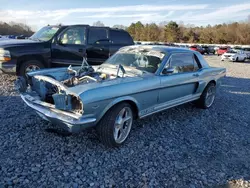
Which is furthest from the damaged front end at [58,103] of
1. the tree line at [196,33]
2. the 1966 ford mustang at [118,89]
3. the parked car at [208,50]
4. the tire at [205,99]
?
the tree line at [196,33]

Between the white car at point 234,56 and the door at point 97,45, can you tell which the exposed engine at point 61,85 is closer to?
the door at point 97,45

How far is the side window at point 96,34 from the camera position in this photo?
7.57 meters

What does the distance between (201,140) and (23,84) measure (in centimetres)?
325

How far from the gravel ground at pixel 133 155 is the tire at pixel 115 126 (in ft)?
0.51

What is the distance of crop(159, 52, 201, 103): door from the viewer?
425 cm

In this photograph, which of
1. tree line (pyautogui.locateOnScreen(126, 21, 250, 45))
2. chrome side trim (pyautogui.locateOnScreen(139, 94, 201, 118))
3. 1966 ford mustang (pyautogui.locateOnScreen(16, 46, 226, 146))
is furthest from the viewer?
tree line (pyautogui.locateOnScreen(126, 21, 250, 45))

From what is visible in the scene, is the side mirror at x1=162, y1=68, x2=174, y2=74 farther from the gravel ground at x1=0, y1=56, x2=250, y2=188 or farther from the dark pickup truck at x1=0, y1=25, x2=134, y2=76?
the dark pickup truck at x1=0, y1=25, x2=134, y2=76

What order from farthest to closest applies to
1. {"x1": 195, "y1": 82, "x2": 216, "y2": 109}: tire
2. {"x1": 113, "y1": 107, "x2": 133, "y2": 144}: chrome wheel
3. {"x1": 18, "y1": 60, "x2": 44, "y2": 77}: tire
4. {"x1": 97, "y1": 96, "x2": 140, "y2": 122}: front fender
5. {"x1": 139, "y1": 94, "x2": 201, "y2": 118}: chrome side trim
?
{"x1": 18, "y1": 60, "x2": 44, "y2": 77}: tire → {"x1": 195, "y1": 82, "x2": 216, "y2": 109}: tire → {"x1": 139, "y1": 94, "x2": 201, "y2": 118}: chrome side trim → {"x1": 113, "y1": 107, "x2": 133, "y2": 144}: chrome wheel → {"x1": 97, "y1": 96, "x2": 140, "y2": 122}: front fender

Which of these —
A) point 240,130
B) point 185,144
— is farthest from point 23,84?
point 240,130

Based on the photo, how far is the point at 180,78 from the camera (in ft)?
15.0

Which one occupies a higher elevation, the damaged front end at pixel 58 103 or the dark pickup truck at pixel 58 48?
the dark pickup truck at pixel 58 48

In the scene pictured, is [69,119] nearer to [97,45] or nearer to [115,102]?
[115,102]

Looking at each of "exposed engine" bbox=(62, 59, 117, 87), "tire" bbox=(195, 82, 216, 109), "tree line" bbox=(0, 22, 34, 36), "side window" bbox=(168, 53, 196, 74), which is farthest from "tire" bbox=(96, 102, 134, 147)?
"tree line" bbox=(0, 22, 34, 36)

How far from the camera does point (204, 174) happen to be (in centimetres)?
308
